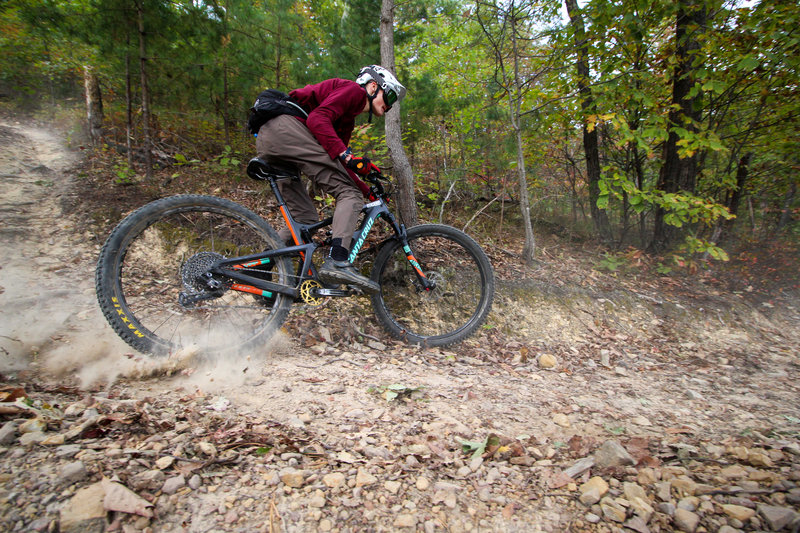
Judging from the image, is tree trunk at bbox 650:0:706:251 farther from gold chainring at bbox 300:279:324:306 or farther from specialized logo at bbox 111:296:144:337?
specialized logo at bbox 111:296:144:337

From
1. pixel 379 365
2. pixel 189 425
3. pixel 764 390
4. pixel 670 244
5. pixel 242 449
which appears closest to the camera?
pixel 242 449

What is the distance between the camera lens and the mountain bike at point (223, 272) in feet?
7.77

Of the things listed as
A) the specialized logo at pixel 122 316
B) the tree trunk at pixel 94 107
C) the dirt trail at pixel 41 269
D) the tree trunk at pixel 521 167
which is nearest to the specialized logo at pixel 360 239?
the specialized logo at pixel 122 316

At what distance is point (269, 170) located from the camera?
280 cm

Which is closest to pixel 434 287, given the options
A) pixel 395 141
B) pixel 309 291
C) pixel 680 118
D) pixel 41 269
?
pixel 309 291

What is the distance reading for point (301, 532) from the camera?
3.89 ft

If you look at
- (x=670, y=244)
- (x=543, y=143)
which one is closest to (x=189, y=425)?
(x=543, y=143)

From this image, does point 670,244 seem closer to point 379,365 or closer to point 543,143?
point 543,143

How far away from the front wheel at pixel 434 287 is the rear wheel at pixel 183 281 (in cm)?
101

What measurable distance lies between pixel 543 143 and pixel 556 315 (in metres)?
3.36

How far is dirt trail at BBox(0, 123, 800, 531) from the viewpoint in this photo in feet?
4.35

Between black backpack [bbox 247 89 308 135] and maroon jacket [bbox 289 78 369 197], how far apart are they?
10 centimetres

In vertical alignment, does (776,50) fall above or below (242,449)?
above

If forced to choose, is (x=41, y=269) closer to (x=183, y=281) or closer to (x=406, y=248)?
(x=183, y=281)
